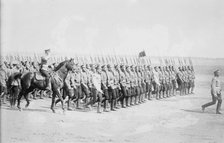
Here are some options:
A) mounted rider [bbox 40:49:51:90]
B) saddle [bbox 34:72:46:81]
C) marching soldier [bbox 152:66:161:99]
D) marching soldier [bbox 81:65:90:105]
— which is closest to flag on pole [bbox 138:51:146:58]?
marching soldier [bbox 152:66:161:99]

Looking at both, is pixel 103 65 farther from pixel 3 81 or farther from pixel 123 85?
pixel 3 81

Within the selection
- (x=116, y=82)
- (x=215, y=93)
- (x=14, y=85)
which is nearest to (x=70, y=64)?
(x=116, y=82)

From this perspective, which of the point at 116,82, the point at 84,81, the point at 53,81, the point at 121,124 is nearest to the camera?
the point at 121,124

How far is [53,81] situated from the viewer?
34.2 ft

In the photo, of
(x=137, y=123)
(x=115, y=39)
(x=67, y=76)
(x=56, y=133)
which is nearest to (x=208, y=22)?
(x=115, y=39)

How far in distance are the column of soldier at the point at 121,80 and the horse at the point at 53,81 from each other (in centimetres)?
20

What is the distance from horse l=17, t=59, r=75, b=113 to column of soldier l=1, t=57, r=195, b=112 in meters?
0.20

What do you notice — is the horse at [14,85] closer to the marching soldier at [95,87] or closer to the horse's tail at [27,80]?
the horse's tail at [27,80]

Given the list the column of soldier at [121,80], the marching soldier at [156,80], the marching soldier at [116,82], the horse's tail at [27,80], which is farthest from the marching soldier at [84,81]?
the marching soldier at [156,80]

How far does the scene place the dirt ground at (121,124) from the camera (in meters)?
9.98

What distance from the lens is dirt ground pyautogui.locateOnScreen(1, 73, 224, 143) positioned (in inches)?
393

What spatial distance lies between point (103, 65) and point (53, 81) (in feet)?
4.27

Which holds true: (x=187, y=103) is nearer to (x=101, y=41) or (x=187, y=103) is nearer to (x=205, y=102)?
(x=205, y=102)

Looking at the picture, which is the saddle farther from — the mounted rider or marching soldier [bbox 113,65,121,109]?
marching soldier [bbox 113,65,121,109]
